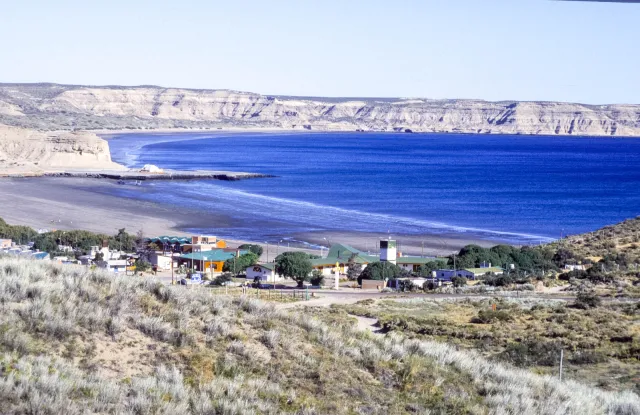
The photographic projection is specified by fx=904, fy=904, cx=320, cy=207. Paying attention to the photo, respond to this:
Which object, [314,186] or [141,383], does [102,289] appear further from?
[314,186]

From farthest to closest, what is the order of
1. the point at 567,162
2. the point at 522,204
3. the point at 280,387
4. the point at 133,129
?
the point at 133,129
the point at 567,162
the point at 522,204
the point at 280,387

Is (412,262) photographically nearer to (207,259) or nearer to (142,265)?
(207,259)

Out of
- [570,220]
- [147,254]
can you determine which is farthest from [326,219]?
[147,254]

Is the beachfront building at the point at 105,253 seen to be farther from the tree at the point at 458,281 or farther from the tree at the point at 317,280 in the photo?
the tree at the point at 458,281

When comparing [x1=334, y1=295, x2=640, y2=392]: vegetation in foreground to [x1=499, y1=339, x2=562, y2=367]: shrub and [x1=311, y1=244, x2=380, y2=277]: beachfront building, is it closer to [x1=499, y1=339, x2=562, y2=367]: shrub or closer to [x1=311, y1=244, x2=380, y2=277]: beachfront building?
[x1=499, y1=339, x2=562, y2=367]: shrub

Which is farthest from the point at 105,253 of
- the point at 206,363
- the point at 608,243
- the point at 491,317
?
the point at 206,363

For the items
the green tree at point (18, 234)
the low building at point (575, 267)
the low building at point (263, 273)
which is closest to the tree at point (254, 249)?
the low building at point (263, 273)

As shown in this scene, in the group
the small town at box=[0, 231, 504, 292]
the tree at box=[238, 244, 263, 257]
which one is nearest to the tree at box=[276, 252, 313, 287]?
the small town at box=[0, 231, 504, 292]
